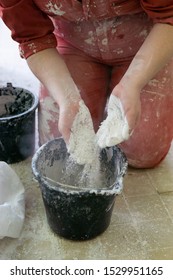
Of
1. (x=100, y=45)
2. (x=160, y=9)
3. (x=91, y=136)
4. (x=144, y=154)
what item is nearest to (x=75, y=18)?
(x=100, y=45)

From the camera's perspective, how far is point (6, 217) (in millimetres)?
1206

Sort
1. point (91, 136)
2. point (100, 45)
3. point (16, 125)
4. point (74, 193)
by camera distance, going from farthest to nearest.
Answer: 1. point (16, 125)
2. point (100, 45)
3. point (91, 136)
4. point (74, 193)

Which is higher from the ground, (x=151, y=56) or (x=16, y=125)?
(x=151, y=56)

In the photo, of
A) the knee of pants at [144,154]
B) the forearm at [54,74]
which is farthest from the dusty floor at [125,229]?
the forearm at [54,74]

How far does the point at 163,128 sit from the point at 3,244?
2.26 ft

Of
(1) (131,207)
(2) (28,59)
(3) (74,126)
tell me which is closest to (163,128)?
(1) (131,207)

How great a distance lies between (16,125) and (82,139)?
39 cm

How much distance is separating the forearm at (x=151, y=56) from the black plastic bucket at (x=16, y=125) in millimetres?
483

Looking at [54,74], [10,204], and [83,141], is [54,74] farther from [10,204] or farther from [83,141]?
[10,204]

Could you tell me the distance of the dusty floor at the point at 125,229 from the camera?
3.99ft

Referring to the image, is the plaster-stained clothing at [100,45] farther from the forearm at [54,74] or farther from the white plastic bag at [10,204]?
the white plastic bag at [10,204]

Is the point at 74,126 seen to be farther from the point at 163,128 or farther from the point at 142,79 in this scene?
the point at 163,128

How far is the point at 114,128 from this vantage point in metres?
1.16

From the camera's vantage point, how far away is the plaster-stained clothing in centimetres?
125
